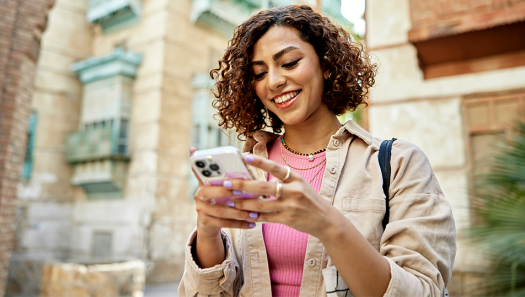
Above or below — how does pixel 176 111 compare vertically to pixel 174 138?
above

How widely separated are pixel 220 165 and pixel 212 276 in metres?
0.59

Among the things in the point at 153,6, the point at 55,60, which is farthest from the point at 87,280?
the point at 55,60

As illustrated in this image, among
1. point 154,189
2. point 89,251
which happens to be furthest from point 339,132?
point 89,251

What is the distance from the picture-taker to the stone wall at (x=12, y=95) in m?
4.75

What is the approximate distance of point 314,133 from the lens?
1.70m

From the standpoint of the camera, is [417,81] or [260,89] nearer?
[260,89]

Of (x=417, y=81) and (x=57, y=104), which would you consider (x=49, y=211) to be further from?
(x=417, y=81)

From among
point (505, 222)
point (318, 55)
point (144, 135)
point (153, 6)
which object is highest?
point (153, 6)

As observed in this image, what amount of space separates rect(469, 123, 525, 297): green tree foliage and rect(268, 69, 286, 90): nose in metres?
2.76

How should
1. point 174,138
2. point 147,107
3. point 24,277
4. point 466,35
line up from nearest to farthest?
point 466,35 < point 24,277 < point 147,107 < point 174,138

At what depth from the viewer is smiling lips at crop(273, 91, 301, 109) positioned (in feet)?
5.20

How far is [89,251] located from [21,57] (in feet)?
31.0

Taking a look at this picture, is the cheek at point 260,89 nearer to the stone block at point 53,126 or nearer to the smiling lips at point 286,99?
the smiling lips at point 286,99

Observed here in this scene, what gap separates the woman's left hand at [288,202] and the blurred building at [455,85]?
3.74 meters
